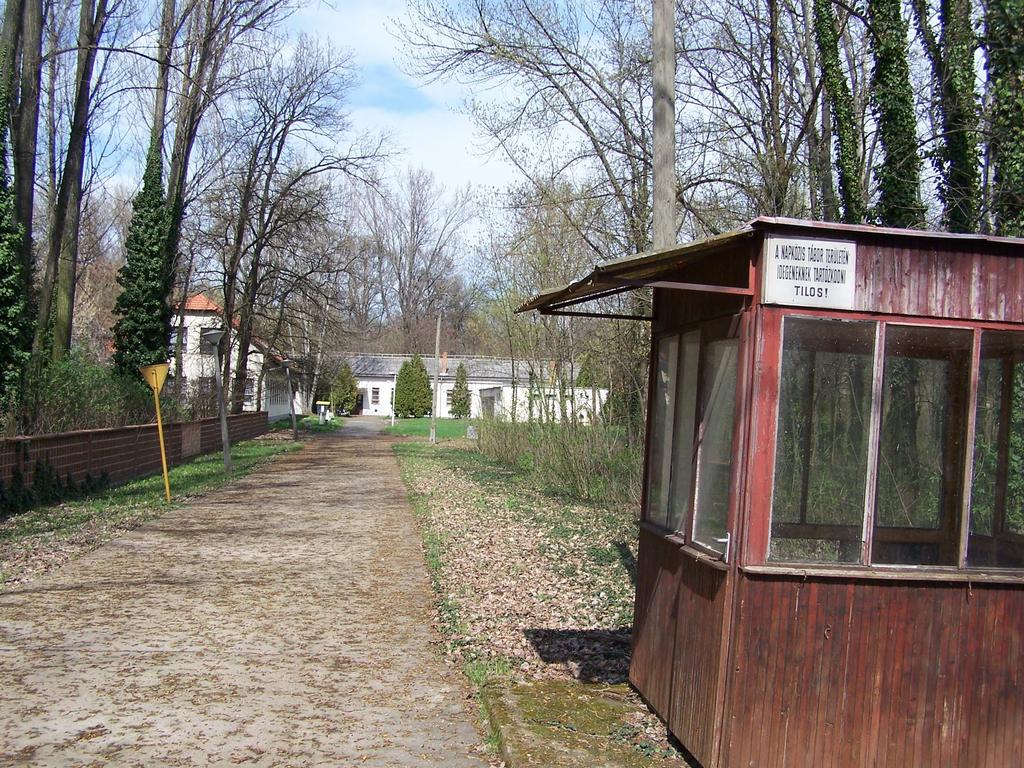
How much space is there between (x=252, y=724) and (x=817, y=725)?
11.2 feet

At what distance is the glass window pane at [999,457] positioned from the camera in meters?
5.54

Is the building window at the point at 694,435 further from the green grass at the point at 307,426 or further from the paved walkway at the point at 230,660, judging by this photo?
the green grass at the point at 307,426

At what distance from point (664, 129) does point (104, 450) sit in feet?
48.6

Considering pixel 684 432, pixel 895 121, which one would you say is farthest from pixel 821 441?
pixel 895 121

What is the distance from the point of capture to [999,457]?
5.92 metres

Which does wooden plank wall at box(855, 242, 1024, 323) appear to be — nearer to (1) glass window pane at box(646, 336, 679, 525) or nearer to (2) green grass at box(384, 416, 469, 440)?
(1) glass window pane at box(646, 336, 679, 525)

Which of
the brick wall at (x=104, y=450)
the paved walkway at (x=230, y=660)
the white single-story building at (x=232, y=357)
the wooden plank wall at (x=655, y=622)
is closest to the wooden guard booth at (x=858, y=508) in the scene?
the wooden plank wall at (x=655, y=622)

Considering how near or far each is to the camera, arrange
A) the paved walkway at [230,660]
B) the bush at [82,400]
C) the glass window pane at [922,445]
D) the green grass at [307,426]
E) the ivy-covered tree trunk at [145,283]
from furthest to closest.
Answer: the green grass at [307,426]
the ivy-covered tree trunk at [145,283]
the bush at [82,400]
the paved walkway at [230,660]
the glass window pane at [922,445]

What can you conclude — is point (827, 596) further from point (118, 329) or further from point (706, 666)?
point (118, 329)

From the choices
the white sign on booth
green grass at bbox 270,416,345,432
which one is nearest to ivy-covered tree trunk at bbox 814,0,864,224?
the white sign on booth

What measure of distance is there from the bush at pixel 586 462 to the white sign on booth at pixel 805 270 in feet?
34.8

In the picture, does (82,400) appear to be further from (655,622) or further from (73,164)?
(655,622)

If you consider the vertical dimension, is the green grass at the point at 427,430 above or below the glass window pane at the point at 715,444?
below

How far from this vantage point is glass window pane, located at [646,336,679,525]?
22.2 ft
